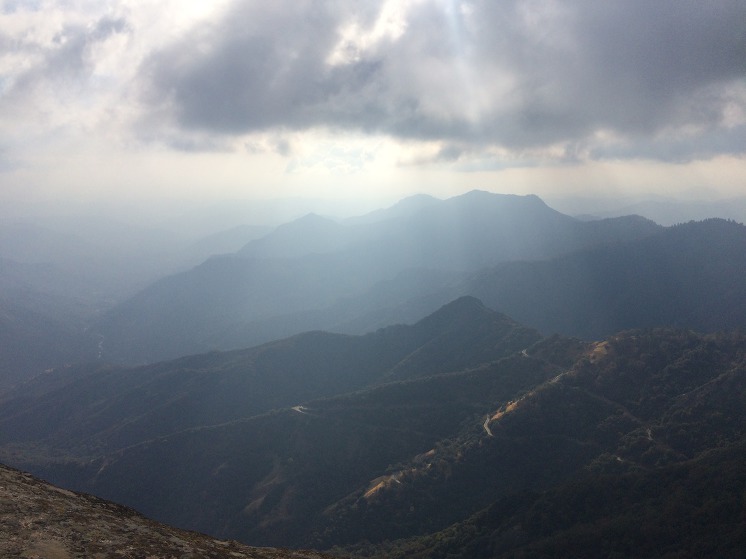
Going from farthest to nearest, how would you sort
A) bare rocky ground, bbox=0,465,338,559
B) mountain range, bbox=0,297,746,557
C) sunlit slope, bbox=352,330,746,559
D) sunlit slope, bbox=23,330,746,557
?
sunlit slope, bbox=23,330,746,557, mountain range, bbox=0,297,746,557, sunlit slope, bbox=352,330,746,559, bare rocky ground, bbox=0,465,338,559

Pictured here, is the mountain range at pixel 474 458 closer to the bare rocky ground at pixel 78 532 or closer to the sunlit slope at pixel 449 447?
the sunlit slope at pixel 449 447

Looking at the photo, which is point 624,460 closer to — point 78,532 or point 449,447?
point 449,447

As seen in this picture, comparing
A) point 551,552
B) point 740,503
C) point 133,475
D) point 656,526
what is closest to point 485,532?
point 551,552

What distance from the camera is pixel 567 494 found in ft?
299

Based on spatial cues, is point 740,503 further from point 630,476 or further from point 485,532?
point 485,532

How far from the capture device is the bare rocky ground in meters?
18.2

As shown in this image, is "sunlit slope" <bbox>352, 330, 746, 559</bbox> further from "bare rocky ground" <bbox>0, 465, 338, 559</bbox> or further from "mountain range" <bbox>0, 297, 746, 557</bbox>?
Answer: "bare rocky ground" <bbox>0, 465, 338, 559</bbox>

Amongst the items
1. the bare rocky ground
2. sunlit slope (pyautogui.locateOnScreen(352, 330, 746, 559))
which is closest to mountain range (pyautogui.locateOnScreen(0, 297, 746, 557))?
sunlit slope (pyautogui.locateOnScreen(352, 330, 746, 559))

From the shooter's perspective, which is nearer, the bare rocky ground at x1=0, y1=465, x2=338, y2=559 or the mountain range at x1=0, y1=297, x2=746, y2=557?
the bare rocky ground at x1=0, y1=465, x2=338, y2=559

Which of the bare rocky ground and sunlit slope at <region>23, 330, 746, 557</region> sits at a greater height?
the bare rocky ground

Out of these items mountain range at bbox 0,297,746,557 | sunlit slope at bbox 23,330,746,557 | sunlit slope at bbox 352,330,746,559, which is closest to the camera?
sunlit slope at bbox 352,330,746,559

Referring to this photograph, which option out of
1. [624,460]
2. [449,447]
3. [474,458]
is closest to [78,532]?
[474,458]

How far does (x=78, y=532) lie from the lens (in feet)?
65.3

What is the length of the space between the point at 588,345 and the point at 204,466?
129 meters
